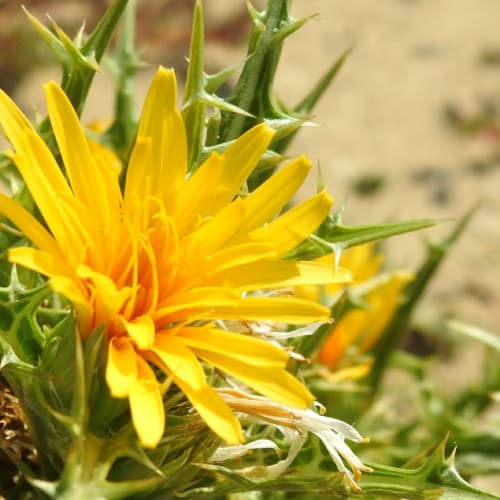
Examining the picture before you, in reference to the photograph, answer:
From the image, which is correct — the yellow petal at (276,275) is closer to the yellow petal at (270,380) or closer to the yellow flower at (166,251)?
the yellow flower at (166,251)

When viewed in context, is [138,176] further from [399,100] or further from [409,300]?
[399,100]

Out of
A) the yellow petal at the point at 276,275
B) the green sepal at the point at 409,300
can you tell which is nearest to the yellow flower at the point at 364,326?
the green sepal at the point at 409,300

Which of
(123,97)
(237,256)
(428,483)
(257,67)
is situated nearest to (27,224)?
(237,256)

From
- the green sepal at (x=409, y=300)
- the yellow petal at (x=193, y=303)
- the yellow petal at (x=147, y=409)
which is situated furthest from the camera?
the green sepal at (x=409, y=300)

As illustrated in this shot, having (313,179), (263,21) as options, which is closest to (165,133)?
(263,21)

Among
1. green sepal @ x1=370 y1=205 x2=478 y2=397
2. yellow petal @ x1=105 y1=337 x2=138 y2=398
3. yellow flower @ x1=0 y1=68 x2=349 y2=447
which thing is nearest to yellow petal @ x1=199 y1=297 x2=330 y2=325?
yellow flower @ x1=0 y1=68 x2=349 y2=447

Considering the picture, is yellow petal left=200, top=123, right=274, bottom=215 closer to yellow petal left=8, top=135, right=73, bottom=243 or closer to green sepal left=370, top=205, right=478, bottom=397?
yellow petal left=8, top=135, right=73, bottom=243

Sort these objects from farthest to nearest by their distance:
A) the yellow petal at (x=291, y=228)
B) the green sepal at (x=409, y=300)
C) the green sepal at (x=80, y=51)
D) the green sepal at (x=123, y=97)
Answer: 1. the green sepal at (x=409, y=300)
2. the green sepal at (x=123, y=97)
3. the green sepal at (x=80, y=51)
4. the yellow petal at (x=291, y=228)
